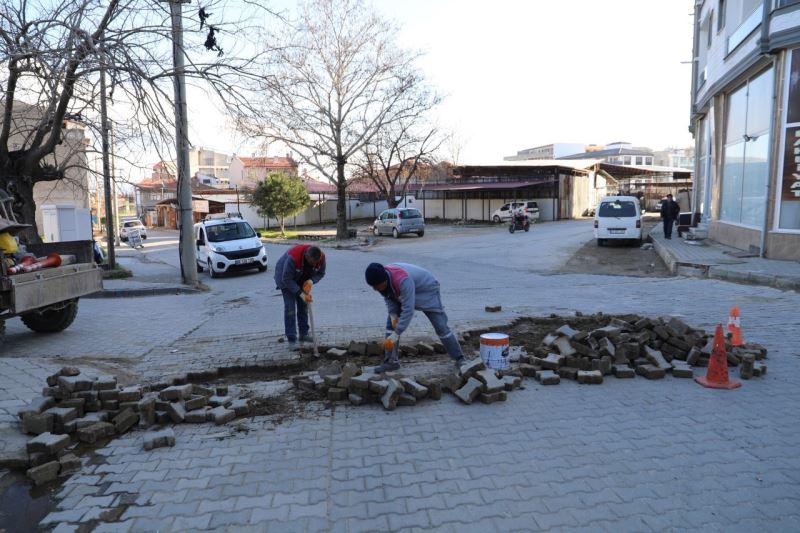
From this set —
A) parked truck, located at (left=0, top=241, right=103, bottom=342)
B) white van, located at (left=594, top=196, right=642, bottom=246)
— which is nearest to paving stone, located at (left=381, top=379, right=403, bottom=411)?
parked truck, located at (left=0, top=241, right=103, bottom=342)

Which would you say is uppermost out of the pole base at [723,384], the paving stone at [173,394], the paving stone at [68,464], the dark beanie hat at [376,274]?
the dark beanie hat at [376,274]

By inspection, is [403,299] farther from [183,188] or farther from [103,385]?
[183,188]

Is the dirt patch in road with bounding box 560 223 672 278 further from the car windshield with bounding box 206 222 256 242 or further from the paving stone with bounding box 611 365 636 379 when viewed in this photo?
the car windshield with bounding box 206 222 256 242

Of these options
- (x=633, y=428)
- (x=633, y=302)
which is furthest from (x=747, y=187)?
(x=633, y=428)

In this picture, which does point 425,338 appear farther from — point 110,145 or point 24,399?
point 110,145

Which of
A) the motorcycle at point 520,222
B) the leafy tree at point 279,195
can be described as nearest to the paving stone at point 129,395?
the motorcycle at point 520,222

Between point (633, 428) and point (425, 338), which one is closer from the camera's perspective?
point (633, 428)

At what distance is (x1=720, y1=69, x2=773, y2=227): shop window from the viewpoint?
14273 mm

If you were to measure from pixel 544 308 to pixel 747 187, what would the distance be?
31.3 ft

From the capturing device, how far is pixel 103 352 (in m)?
7.39

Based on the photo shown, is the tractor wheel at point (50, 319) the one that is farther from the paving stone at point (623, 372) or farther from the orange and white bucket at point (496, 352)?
the paving stone at point (623, 372)

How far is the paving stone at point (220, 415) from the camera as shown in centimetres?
473

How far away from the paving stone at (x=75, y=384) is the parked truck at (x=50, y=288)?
A: 8.72ft

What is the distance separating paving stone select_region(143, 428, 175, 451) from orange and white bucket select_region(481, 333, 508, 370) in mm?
3050
